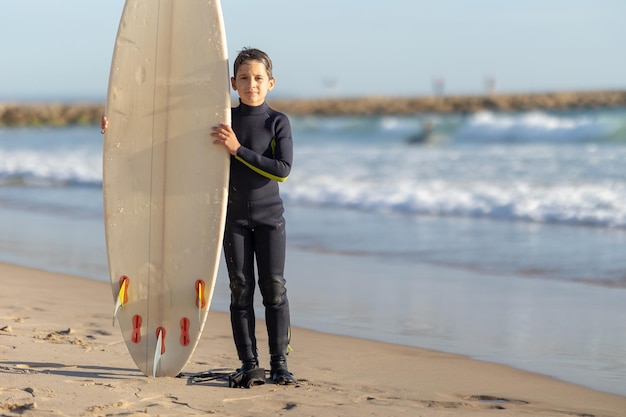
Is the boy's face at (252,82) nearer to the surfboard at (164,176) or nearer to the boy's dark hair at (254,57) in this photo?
the boy's dark hair at (254,57)

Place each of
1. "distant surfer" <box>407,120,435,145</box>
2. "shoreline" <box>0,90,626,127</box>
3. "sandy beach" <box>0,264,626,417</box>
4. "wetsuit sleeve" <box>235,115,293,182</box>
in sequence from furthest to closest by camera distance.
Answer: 1. "shoreline" <box>0,90,626,127</box>
2. "distant surfer" <box>407,120,435,145</box>
3. "wetsuit sleeve" <box>235,115,293,182</box>
4. "sandy beach" <box>0,264,626,417</box>

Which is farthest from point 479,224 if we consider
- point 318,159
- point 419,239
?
point 318,159

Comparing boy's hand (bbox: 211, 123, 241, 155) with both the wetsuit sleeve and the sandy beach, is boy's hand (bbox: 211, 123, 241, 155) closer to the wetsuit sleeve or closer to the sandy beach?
the wetsuit sleeve

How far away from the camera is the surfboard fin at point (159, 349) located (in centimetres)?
379

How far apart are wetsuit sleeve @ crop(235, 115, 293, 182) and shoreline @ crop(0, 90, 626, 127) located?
48326mm

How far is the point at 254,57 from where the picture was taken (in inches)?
146

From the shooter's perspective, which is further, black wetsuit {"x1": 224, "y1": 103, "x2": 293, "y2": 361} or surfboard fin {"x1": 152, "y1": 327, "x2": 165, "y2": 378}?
surfboard fin {"x1": 152, "y1": 327, "x2": 165, "y2": 378}

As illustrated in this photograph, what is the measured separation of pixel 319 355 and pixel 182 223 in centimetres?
95

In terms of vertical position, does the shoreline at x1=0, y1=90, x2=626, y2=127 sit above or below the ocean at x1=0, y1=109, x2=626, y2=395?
above

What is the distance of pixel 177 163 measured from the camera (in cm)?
384

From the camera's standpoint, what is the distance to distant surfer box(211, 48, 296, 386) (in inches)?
145

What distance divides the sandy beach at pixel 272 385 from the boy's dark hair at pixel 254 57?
1193mm

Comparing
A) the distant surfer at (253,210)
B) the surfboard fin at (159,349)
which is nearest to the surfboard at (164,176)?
the surfboard fin at (159,349)

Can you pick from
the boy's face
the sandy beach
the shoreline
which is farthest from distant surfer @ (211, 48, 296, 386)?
the shoreline
